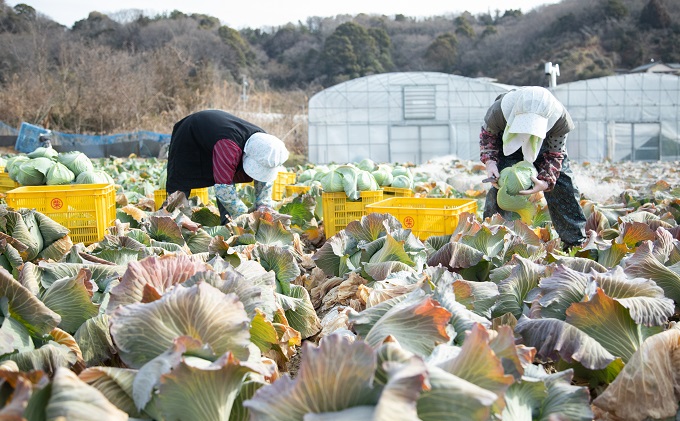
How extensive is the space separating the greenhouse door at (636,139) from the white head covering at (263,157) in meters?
19.2

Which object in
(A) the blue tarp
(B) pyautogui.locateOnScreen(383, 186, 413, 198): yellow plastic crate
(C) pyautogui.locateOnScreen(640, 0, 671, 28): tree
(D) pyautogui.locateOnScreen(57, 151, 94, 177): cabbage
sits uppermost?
(C) pyautogui.locateOnScreen(640, 0, 671, 28): tree

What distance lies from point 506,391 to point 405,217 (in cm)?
254

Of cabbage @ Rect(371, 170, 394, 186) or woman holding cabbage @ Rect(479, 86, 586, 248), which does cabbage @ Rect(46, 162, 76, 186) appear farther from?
woman holding cabbage @ Rect(479, 86, 586, 248)

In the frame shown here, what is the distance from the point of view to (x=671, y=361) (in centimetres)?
184

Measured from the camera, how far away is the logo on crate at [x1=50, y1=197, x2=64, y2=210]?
420 centimetres

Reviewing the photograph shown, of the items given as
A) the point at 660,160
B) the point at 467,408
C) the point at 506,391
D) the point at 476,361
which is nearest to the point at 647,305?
the point at 506,391

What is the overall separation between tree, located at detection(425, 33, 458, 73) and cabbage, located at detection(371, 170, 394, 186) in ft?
160

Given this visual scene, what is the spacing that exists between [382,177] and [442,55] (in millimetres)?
49600

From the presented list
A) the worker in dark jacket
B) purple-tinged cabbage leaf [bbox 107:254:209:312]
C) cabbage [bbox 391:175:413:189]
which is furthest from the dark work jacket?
purple-tinged cabbage leaf [bbox 107:254:209:312]

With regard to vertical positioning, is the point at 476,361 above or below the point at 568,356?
above

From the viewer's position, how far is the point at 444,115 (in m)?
20.9

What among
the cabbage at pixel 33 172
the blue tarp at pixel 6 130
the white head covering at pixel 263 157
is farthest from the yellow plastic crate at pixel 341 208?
the blue tarp at pixel 6 130

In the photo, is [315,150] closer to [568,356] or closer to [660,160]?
[660,160]

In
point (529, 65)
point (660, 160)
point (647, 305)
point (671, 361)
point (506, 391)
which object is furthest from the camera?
point (529, 65)
